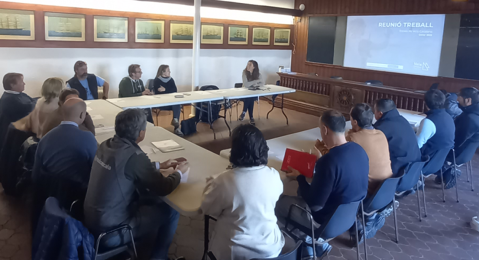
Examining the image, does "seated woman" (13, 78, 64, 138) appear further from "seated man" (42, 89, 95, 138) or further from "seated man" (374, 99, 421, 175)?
"seated man" (374, 99, 421, 175)

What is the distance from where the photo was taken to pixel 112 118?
3.91 metres

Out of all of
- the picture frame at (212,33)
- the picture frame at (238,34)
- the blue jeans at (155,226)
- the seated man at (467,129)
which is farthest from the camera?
the picture frame at (238,34)

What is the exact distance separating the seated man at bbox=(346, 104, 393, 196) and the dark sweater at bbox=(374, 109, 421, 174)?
0.88 feet

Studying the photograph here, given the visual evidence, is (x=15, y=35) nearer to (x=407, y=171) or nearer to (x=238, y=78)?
(x=238, y=78)

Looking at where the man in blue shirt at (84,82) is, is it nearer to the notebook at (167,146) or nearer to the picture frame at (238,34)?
the notebook at (167,146)

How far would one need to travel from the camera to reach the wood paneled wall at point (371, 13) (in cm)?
699

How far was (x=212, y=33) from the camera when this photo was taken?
8141 millimetres

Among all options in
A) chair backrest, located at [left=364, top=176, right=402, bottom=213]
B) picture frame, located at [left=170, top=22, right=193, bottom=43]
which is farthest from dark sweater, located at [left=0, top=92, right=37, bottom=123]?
picture frame, located at [left=170, top=22, right=193, bottom=43]

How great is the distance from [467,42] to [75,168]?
7352mm

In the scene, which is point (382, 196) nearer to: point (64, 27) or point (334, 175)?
point (334, 175)

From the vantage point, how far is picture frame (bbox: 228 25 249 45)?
335 inches

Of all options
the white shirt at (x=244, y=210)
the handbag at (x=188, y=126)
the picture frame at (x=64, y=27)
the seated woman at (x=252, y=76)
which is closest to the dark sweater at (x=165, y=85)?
the handbag at (x=188, y=126)

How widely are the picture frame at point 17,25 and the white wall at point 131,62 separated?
220 millimetres

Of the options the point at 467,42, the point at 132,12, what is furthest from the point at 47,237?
the point at 467,42
